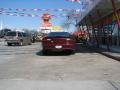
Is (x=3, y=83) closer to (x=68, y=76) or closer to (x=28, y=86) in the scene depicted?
(x=28, y=86)

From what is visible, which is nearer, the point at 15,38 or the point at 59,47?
the point at 59,47

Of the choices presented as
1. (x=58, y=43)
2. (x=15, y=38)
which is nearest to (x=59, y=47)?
(x=58, y=43)

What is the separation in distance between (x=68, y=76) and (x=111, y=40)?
2321 cm

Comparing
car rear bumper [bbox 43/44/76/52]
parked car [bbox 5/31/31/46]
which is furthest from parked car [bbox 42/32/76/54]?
parked car [bbox 5/31/31/46]

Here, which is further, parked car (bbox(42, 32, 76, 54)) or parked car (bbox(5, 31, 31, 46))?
parked car (bbox(5, 31, 31, 46))

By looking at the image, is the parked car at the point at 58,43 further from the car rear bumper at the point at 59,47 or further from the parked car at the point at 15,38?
the parked car at the point at 15,38

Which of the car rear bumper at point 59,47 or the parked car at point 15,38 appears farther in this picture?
the parked car at point 15,38

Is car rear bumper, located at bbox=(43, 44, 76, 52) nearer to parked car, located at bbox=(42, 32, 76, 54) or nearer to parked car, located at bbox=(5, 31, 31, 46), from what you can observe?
parked car, located at bbox=(42, 32, 76, 54)

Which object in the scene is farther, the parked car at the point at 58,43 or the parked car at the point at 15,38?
the parked car at the point at 15,38

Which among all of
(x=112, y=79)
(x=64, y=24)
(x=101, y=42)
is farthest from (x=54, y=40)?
(x=64, y=24)

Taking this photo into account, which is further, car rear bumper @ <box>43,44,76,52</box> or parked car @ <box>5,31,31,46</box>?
parked car @ <box>5,31,31,46</box>

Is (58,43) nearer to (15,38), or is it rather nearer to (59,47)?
(59,47)

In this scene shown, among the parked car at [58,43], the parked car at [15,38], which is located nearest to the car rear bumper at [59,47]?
the parked car at [58,43]

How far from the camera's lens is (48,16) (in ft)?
163
